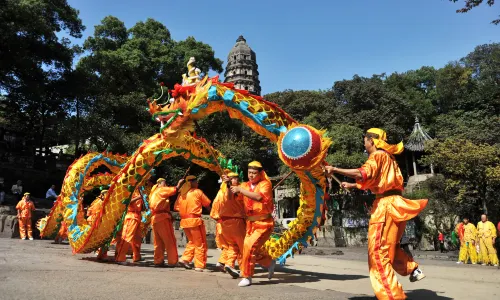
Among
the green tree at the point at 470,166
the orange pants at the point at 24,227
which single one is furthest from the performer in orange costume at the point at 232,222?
the green tree at the point at 470,166

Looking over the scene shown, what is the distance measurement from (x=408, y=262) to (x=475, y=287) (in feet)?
6.84

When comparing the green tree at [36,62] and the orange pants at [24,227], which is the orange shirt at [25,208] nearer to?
the orange pants at [24,227]

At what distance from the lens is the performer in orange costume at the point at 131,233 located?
7.48 meters

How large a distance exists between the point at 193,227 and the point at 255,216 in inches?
77.3

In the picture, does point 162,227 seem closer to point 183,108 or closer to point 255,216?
point 183,108

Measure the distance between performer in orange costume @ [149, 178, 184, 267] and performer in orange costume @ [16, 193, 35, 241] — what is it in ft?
23.2

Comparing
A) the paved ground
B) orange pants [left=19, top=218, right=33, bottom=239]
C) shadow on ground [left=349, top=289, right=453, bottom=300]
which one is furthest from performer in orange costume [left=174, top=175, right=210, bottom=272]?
orange pants [left=19, top=218, right=33, bottom=239]

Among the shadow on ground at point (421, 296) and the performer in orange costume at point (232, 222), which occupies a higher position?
the performer in orange costume at point (232, 222)

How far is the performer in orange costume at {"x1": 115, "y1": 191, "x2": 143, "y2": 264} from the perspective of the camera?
7.48 metres

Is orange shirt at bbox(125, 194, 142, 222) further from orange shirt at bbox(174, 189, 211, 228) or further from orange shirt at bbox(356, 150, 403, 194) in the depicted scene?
orange shirt at bbox(356, 150, 403, 194)

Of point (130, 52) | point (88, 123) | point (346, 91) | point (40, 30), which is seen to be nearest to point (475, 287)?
point (88, 123)

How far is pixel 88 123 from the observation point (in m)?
21.5

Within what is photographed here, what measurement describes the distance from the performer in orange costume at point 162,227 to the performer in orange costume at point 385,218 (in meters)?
4.08

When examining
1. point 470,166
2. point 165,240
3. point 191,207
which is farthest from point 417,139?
point 165,240
